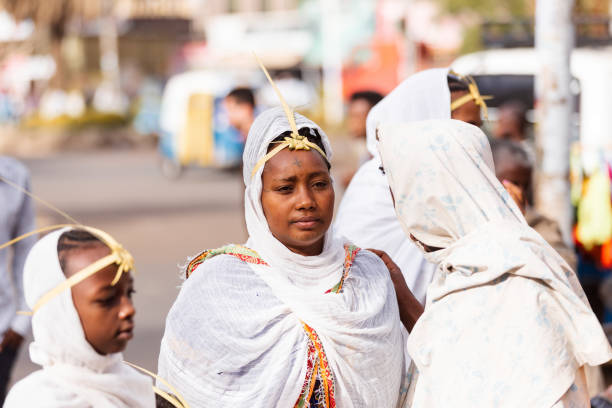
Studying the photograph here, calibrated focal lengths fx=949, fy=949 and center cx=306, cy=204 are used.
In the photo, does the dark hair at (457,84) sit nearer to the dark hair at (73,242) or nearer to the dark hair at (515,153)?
the dark hair at (515,153)

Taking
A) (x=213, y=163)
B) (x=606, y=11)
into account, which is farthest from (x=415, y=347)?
(x=213, y=163)

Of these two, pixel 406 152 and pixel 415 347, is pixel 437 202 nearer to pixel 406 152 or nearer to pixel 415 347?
pixel 406 152

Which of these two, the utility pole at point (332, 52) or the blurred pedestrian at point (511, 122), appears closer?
the blurred pedestrian at point (511, 122)

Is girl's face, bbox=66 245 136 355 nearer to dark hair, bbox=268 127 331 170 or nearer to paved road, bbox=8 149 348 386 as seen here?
dark hair, bbox=268 127 331 170

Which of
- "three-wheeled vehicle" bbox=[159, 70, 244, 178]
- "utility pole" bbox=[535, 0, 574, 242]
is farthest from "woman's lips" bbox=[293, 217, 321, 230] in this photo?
"three-wheeled vehicle" bbox=[159, 70, 244, 178]

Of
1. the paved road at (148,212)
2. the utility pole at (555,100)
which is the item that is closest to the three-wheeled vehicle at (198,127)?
the paved road at (148,212)

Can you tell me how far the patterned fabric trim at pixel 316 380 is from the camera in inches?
103

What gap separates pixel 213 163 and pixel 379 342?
16.8m

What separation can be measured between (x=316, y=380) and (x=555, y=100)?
3.54 m

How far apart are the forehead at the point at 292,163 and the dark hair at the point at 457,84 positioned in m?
1.22

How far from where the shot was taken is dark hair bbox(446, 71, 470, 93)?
12.4ft

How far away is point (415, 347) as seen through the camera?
2406 mm

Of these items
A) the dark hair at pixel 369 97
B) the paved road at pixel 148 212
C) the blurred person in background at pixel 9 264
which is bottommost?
the paved road at pixel 148 212

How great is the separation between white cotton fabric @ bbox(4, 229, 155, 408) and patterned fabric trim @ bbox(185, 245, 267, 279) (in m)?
0.51
